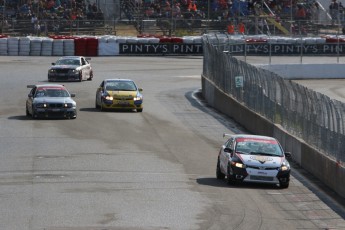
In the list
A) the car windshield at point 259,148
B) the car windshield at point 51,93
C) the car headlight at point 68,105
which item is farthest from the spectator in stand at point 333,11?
the car windshield at point 259,148

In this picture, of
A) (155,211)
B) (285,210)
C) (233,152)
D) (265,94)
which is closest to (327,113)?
(233,152)

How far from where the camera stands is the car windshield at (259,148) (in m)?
24.8

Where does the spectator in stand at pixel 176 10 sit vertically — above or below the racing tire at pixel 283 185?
above

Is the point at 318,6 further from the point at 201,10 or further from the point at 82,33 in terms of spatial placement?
the point at 82,33

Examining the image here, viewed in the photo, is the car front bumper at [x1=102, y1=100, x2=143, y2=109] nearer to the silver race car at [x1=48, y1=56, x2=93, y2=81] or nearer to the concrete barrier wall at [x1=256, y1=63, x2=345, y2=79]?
the silver race car at [x1=48, y1=56, x2=93, y2=81]

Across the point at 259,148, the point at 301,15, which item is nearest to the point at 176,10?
the point at 301,15

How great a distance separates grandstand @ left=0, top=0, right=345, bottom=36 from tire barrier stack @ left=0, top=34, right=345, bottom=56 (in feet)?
8.51

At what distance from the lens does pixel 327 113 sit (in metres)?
25.8

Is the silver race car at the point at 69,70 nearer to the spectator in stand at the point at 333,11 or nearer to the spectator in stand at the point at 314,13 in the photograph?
the spectator in stand at the point at 314,13

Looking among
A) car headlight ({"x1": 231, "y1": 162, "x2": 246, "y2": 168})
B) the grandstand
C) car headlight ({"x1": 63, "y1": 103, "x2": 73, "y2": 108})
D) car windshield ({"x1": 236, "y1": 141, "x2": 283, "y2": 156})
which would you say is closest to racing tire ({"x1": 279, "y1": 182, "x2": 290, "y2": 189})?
car windshield ({"x1": 236, "y1": 141, "x2": 283, "y2": 156})

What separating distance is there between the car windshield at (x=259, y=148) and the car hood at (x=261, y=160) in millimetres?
198

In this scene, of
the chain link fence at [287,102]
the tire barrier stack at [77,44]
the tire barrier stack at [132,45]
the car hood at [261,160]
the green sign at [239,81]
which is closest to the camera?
the car hood at [261,160]

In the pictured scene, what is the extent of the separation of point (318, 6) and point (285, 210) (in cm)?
5291

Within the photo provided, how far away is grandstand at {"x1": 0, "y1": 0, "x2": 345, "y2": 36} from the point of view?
2836 inches
